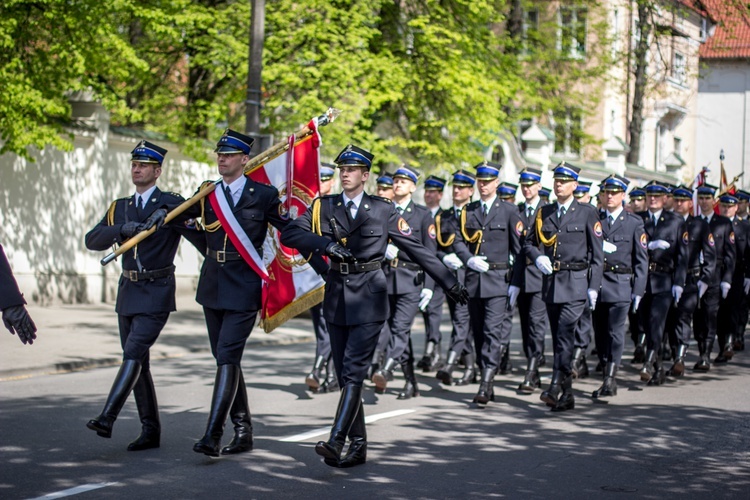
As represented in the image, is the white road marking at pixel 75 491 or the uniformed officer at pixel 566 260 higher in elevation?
the uniformed officer at pixel 566 260

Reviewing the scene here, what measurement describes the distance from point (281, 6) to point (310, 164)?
38.9 ft

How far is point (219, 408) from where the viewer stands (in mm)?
7336

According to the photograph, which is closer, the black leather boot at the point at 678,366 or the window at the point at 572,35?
the black leather boot at the point at 678,366

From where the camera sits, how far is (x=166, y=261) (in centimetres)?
783

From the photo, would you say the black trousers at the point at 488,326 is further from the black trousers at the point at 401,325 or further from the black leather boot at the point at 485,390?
the black trousers at the point at 401,325

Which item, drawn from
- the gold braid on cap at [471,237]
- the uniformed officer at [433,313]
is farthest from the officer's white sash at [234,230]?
the uniformed officer at [433,313]

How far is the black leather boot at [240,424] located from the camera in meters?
7.73

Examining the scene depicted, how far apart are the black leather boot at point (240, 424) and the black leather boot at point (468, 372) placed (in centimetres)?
430

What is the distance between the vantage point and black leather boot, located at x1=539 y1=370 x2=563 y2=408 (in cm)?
985

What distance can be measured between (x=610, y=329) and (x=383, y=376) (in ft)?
7.88

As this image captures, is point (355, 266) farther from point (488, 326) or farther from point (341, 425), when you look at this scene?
point (488, 326)

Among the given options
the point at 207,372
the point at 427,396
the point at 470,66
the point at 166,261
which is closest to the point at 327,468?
the point at 166,261

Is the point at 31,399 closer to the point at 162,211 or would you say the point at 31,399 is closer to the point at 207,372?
the point at 207,372

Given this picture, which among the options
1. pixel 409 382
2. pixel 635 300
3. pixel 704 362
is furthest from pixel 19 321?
pixel 704 362
